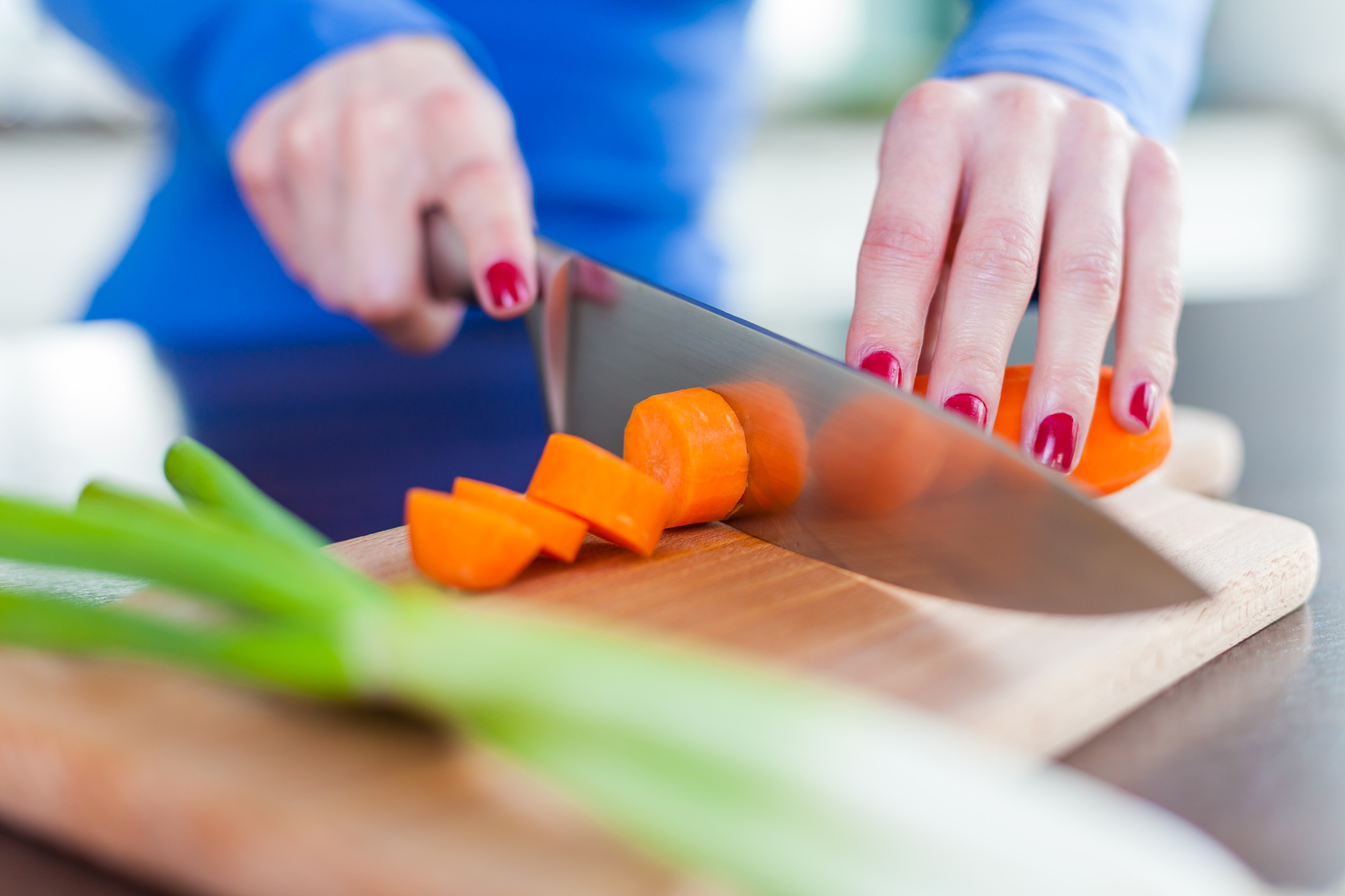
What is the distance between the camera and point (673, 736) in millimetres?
519

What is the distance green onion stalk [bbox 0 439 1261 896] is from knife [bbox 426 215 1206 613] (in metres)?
0.15

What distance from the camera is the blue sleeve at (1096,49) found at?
1.56 metres

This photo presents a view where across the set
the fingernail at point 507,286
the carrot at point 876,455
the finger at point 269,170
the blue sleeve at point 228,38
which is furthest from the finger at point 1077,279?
the finger at point 269,170

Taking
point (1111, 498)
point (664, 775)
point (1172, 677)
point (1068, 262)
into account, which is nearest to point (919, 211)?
point (1068, 262)

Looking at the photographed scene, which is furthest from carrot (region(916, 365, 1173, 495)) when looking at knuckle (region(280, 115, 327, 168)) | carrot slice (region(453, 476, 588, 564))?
knuckle (region(280, 115, 327, 168))

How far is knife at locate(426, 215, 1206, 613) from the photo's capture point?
79cm

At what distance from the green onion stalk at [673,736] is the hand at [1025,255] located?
0.48 m

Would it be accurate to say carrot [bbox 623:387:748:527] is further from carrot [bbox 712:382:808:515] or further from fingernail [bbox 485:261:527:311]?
fingernail [bbox 485:261:527:311]

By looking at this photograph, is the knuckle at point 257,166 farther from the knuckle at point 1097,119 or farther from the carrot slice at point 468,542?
the knuckle at point 1097,119

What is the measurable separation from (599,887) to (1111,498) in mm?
913

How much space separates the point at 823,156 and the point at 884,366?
609cm

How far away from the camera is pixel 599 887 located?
55 cm

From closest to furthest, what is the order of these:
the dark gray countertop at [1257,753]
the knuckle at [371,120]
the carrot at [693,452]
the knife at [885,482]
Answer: the dark gray countertop at [1257,753]
the knife at [885,482]
the carrot at [693,452]
the knuckle at [371,120]

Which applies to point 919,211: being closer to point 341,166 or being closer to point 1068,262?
point 1068,262
